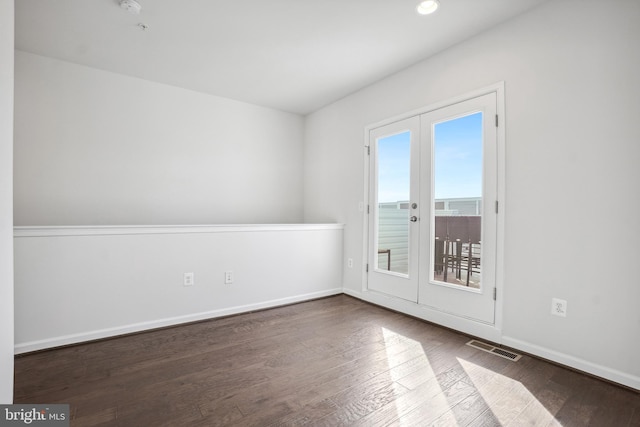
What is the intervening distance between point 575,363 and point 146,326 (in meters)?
3.39

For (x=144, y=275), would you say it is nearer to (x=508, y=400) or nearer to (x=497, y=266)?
(x=508, y=400)

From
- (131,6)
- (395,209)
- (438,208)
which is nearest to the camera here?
(131,6)

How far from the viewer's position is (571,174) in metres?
2.15

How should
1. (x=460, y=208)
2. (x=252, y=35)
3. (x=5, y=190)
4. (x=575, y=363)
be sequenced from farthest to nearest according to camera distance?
(x=460, y=208)
(x=252, y=35)
(x=575, y=363)
(x=5, y=190)

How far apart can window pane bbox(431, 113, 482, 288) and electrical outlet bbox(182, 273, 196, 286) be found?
7.71 ft

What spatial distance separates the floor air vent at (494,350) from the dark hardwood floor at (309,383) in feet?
0.19

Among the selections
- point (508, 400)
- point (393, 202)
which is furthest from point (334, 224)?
point (508, 400)

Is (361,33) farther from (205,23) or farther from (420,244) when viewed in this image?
(420,244)

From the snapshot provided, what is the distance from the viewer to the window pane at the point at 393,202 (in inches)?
131

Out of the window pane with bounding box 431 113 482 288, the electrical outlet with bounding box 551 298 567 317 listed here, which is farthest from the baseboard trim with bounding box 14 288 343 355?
the electrical outlet with bounding box 551 298 567 317

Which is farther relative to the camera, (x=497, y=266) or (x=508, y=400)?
(x=497, y=266)

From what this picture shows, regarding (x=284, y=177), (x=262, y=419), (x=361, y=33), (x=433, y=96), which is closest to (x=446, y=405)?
(x=262, y=419)

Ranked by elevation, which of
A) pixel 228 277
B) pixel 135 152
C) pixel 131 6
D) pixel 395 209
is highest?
pixel 131 6

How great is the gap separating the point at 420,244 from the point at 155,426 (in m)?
2.53
